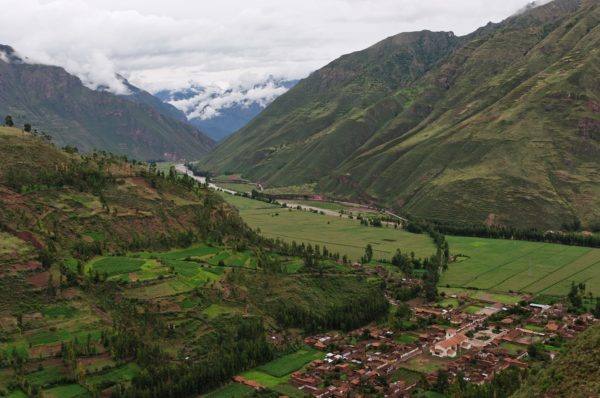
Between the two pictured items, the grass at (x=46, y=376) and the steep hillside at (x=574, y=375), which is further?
the grass at (x=46, y=376)

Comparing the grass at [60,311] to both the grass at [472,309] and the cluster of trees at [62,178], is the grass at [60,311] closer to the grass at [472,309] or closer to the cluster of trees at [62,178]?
the cluster of trees at [62,178]

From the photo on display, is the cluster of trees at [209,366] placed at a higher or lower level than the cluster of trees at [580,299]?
lower

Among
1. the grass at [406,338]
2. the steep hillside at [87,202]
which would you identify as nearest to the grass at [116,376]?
the steep hillside at [87,202]

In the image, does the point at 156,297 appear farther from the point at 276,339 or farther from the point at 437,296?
the point at 437,296

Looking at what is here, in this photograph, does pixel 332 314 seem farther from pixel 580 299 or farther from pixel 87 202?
pixel 87 202

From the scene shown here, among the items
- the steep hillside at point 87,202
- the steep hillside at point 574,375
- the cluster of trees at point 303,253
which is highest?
the steep hillside at point 87,202

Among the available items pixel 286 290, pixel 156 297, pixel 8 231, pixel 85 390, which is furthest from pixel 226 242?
pixel 85 390

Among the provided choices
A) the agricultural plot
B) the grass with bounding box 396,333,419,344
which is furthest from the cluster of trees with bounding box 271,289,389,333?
the agricultural plot
